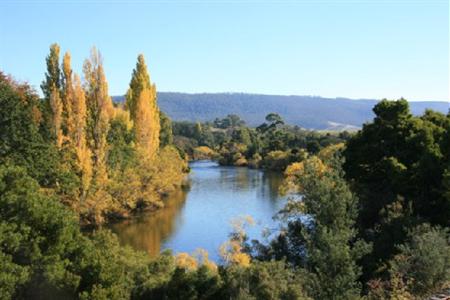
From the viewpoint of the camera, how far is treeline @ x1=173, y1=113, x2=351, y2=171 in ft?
209

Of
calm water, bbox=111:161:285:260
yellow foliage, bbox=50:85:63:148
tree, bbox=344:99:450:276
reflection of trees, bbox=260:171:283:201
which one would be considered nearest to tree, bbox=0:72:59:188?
yellow foliage, bbox=50:85:63:148

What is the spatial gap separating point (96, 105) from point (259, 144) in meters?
50.1

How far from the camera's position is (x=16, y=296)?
34.9 feet

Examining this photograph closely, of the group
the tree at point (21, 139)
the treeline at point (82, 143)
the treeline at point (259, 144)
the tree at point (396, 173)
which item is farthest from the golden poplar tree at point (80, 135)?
the treeline at point (259, 144)

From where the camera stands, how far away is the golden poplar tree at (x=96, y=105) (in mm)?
28094

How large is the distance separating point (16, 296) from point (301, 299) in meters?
5.97

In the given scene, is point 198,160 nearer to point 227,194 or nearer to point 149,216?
point 227,194

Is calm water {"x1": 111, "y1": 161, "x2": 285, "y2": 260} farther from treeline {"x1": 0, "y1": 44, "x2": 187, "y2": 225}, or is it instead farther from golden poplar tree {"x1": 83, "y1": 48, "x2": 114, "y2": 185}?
golden poplar tree {"x1": 83, "y1": 48, "x2": 114, "y2": 185}

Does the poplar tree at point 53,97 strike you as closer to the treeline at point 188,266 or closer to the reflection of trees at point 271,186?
the treeline at point 188,266

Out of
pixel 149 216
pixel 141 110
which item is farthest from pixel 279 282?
pixel 141 110

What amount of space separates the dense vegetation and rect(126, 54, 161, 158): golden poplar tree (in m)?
0.09

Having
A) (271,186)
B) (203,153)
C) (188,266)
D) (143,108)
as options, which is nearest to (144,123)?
(143,108)

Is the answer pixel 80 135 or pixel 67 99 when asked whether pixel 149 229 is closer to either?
pixel 80 135

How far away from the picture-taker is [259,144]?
76.8 m
